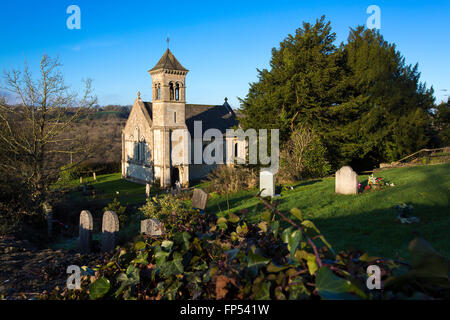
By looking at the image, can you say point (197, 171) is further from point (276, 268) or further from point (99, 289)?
point (276, 268)

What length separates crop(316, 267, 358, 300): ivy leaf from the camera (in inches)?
54.9

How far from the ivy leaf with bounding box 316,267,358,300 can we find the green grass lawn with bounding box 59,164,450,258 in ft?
12.4

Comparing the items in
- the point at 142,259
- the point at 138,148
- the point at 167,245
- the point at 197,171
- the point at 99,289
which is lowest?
the point at 197,171

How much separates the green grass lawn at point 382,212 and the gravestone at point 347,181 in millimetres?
382

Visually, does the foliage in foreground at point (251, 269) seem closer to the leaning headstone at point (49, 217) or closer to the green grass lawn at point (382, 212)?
the green grass lawn at point (382, 212)

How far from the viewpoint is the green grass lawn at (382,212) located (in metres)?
7.66

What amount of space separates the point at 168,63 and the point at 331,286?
3360cm

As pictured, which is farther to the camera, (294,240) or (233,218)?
(233,218)

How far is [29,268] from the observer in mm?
6762

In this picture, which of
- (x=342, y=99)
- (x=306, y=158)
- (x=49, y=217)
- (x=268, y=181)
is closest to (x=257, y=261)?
(x=268, y=181)

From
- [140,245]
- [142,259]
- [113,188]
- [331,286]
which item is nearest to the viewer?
[331,286]

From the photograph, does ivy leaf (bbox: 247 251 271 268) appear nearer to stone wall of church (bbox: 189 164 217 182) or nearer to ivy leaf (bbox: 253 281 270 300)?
ivy leaf (bbox: 253 281 270 300)

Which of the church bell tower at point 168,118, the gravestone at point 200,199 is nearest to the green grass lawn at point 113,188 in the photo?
the church bell tower at point 168,118

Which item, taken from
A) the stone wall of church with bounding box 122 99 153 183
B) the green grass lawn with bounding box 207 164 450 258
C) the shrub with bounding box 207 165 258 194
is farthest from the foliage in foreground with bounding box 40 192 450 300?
the stone wall of church with bounding box 122 99 153 183
